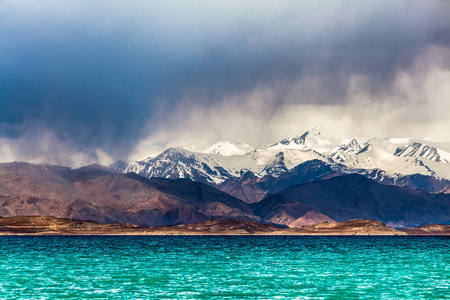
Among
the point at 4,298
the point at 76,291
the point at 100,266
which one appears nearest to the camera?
the point at 4,298

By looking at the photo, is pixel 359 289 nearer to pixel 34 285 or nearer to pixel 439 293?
pixel 439 293

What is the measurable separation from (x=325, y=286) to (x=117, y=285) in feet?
89.1

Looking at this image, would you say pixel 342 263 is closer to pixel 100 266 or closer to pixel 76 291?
pixel 100 266

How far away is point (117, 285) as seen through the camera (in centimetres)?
8356

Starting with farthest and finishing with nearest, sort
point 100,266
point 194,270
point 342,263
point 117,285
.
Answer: point 342,263
point 100,266
point 194,270
point 117,285

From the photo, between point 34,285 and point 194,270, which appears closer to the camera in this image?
point 34,285

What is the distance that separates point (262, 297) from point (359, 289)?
15215 mm

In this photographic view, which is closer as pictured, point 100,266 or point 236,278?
point 236,278

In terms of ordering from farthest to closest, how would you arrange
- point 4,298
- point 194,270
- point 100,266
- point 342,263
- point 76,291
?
1. point 342,263
2. point 100,266
3. point 194,270
4. point 76,291
5. point 4,298

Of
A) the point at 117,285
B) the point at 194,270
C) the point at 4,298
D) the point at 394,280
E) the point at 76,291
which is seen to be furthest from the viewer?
the point at 194,270

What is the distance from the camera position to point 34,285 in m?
83.9

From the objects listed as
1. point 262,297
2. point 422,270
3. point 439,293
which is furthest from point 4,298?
point 422,270

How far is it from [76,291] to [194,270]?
32593 millimetres

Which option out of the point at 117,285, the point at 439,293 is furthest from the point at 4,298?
the point at 439,293
